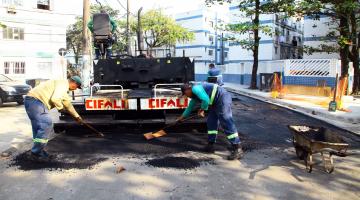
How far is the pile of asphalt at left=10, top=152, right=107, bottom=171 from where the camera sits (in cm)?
585

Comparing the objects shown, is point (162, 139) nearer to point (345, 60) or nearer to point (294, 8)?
point (294, 8)

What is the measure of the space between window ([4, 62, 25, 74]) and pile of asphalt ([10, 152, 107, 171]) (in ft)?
76.5

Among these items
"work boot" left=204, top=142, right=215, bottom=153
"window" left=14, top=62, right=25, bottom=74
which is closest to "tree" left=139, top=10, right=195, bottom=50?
"window" left=14, top=62, right=25, bottom=74

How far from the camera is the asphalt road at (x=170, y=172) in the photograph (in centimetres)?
471

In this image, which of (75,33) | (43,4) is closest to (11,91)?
(43,4)

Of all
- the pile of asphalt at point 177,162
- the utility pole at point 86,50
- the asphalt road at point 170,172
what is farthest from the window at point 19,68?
the pile of asphalt at point 177,162

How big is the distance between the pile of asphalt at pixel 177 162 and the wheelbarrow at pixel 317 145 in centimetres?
149

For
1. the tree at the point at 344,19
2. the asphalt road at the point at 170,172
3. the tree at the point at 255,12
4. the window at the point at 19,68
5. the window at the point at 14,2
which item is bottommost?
the asphalt road at the point at 170,172

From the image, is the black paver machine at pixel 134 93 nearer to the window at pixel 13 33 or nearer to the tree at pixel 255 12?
the tree at pixel 255 12

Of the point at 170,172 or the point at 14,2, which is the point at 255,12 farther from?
the point at 14,2

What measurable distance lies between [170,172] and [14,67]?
25.6 meters

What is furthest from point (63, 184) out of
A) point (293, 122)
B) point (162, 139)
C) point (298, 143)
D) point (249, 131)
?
point (293, 122)

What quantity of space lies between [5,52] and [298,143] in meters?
26.4

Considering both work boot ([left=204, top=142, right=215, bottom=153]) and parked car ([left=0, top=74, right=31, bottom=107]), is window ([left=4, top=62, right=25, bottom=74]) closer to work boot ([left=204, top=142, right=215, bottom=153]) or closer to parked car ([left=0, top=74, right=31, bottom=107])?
parked car ([left=0, top=74, right=31, bottom=107])
